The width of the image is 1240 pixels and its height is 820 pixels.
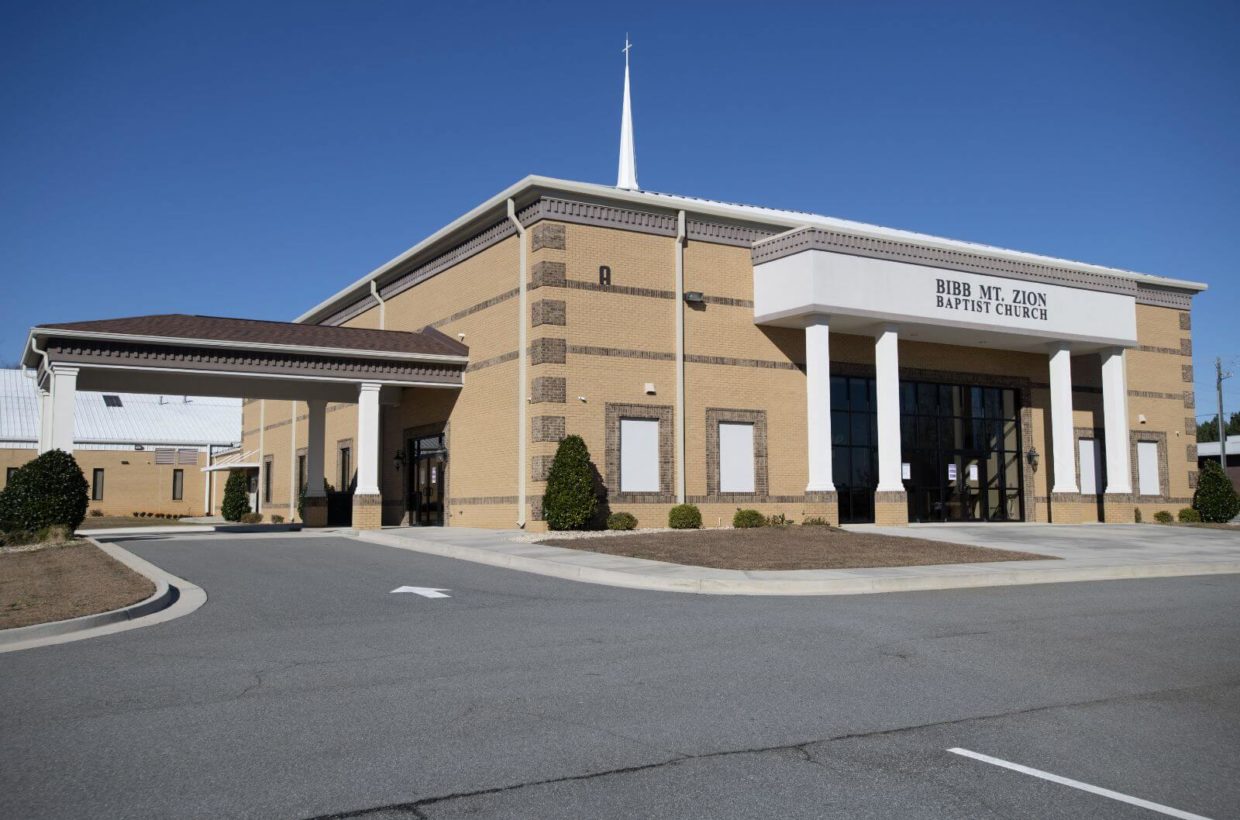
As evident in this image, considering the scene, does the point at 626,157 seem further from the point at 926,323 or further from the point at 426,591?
the point at 426,591

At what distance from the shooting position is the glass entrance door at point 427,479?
31.2 m

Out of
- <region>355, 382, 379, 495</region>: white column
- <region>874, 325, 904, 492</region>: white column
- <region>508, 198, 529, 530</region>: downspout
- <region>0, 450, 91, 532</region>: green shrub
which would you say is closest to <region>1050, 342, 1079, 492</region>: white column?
<region>874, 325, 904, 492</region>: white column

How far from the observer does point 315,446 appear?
34.3 meters

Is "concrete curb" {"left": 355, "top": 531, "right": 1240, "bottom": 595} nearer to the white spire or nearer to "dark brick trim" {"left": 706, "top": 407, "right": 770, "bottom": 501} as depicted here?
"dark brick trim" {"left": 706, "top": 407, "right": 770, "bottom": 501}

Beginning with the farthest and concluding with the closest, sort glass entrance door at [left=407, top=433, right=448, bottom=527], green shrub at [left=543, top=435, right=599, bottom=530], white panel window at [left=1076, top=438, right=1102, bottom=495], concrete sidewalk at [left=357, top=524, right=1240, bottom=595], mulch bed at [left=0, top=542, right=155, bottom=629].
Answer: white panel window at [left=1076, top=438, right=1102, bottom=495]
glass entrance door at [left=407, top=433, right=448, bottom=527]
green shrub at [left=543, top=435, right=599, bottom=530]
concrete sidewalk at [left=357, top=524, right=1240, bottom=595]
mulch bed at [left=0, top=542, right=155, bottom=629]

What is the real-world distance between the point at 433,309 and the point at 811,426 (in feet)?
40.5

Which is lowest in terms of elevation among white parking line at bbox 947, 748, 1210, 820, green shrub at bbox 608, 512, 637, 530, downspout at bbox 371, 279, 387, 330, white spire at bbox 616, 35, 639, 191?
white parking line at bbox 947, 748, 1210, 820

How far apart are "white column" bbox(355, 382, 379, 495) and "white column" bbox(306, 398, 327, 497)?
5.76 meters

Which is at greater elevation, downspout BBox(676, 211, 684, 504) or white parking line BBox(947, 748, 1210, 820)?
downspout BBox(676, 211, 684, 504)

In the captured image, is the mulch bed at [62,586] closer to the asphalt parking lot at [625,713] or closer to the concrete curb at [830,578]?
the asphalt parking lot at [625,713]

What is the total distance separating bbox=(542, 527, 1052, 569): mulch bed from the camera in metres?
17.8

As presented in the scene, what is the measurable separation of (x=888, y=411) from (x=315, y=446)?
18426 mm

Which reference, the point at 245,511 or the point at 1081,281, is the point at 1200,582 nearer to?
the point at 1081,281

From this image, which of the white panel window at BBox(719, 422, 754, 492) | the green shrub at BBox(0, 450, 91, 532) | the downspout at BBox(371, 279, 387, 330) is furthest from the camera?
the downspout at BBox(371, 279, 387, 330)
